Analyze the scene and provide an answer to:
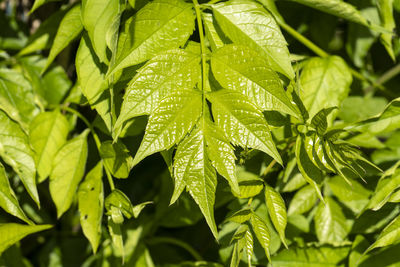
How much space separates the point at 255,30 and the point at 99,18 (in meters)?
0.29

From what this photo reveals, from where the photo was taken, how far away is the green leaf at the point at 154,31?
2.34 ft

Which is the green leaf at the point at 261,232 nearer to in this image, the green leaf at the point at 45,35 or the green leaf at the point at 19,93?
the green leaf at the point at 19,93

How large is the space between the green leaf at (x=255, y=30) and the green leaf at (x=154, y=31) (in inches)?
2.5

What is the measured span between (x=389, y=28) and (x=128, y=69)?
593 millimetres

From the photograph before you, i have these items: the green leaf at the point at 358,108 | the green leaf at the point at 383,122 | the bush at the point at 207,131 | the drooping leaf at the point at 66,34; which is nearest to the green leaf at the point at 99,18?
the bush at the point at 207,131

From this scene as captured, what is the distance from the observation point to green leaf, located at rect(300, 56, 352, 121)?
0.94 metres

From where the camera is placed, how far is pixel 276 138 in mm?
911

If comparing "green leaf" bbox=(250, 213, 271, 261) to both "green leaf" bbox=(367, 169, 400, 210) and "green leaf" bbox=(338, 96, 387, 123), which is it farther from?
"green leaf" bbox=(338, 96, 387, 123)

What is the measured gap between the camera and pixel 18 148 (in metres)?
0.93

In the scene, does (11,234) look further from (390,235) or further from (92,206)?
(390,235)

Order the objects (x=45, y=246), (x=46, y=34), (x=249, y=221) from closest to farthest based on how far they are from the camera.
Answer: (x=249, y=221)
(x=46, y=34)
(x=45, y=246)

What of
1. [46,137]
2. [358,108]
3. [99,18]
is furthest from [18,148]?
[358,108]

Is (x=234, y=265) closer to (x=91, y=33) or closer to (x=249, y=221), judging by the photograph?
(x=249, y=221)

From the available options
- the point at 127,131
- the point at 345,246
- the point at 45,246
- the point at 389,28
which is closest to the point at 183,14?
the point at 127,131
